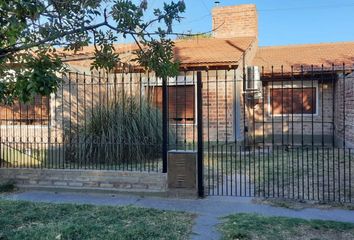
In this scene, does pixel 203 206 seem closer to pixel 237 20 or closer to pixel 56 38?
pixel 56 38

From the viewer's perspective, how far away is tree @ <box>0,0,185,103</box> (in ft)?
10.5

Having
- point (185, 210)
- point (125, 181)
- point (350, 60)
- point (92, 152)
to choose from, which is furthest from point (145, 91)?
point (350, 60)

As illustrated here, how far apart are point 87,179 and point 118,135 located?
2496mm

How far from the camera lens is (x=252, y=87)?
13438mm

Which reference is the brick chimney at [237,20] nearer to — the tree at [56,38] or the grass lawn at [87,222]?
the grass lawn at [87,222]

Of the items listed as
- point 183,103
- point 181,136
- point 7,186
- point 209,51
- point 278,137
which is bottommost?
point 7,186

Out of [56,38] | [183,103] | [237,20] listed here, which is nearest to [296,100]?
[237,20]

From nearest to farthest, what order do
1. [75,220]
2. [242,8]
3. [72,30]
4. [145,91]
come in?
1. [72,30]
2. [75,220]
3. [145,91]
4. [242,8]

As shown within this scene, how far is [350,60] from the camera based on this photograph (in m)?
16.7

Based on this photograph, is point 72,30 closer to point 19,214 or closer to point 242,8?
point 19,214

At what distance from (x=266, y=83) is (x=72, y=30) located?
13.9 meters

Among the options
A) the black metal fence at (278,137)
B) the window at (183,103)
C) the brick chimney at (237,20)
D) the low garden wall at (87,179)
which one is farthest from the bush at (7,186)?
the brick chimney at (237,20)

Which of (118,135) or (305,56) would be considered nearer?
(118,135)

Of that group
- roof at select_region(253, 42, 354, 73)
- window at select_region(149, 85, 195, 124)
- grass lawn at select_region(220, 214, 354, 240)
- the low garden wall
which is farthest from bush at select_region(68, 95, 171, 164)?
roof at select_region(253, 42, 354, 73)
